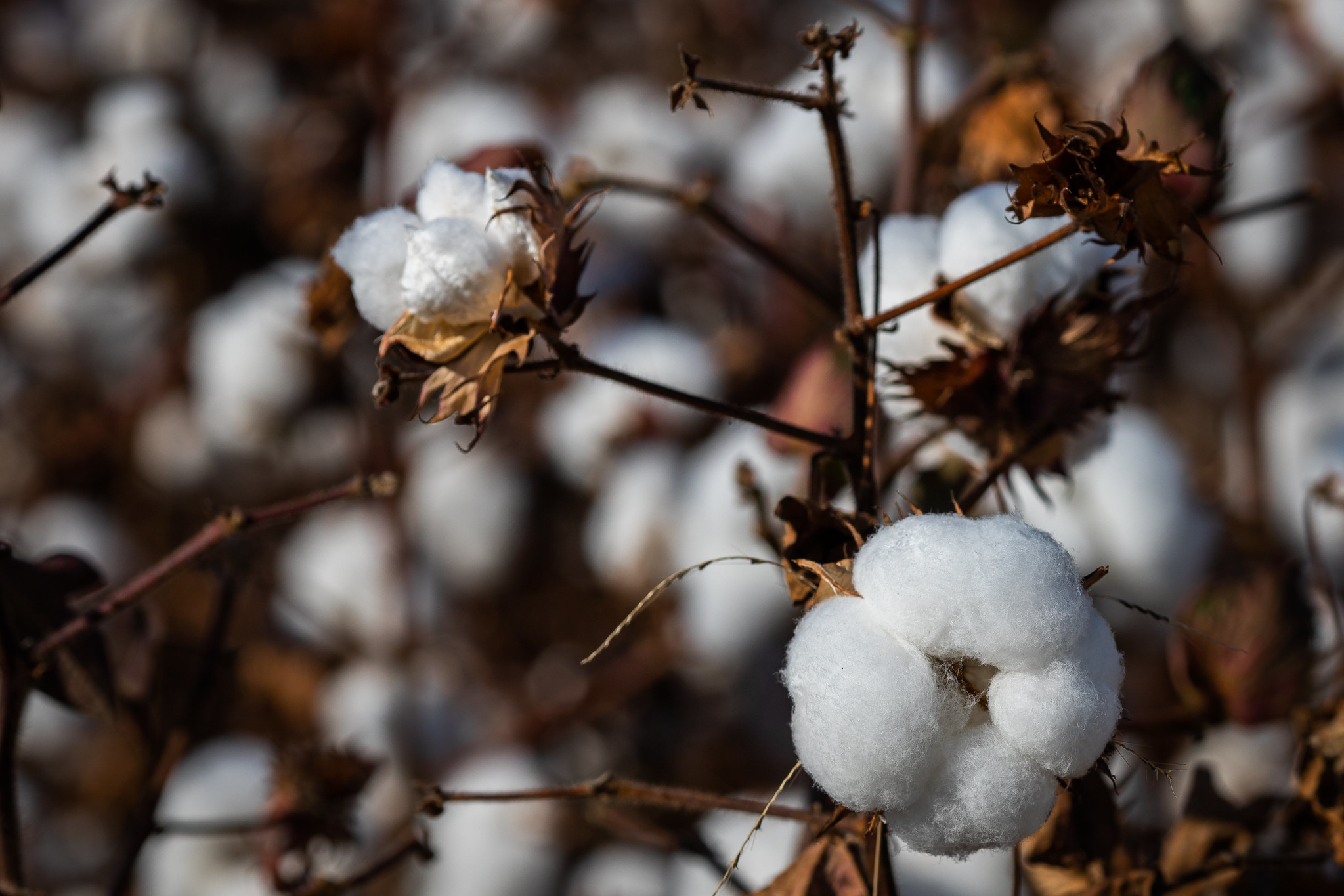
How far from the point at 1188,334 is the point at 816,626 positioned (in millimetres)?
1475

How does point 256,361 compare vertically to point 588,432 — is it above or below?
above

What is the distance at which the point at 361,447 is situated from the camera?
1.24 meters

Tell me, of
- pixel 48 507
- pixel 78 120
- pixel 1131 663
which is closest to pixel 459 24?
pixel 78 120

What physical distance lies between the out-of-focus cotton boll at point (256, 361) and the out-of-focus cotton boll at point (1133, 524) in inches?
30.6

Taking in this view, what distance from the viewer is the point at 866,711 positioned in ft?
1.22

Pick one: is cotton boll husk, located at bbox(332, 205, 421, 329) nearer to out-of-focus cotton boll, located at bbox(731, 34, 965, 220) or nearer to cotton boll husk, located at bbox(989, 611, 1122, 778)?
cotton boll husk, located at bbox(989, 611, 1122, 778)

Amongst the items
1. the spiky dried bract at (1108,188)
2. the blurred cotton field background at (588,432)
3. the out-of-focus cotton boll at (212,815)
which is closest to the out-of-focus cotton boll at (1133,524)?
the blurred cotton field background at (588,432)

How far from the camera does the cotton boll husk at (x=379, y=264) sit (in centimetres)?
48

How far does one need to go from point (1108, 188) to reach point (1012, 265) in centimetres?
10

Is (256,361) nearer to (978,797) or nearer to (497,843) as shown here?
(497,843)

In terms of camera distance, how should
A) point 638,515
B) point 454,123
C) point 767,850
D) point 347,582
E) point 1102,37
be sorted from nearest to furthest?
point 767,850 < point 638,515 < point 347,582 < point 454,123 < point 1102,37

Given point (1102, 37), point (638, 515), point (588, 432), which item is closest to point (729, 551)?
point (638, 515)

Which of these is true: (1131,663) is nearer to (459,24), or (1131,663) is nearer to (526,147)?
(526,147)

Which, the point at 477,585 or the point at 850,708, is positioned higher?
the point at 477,585
